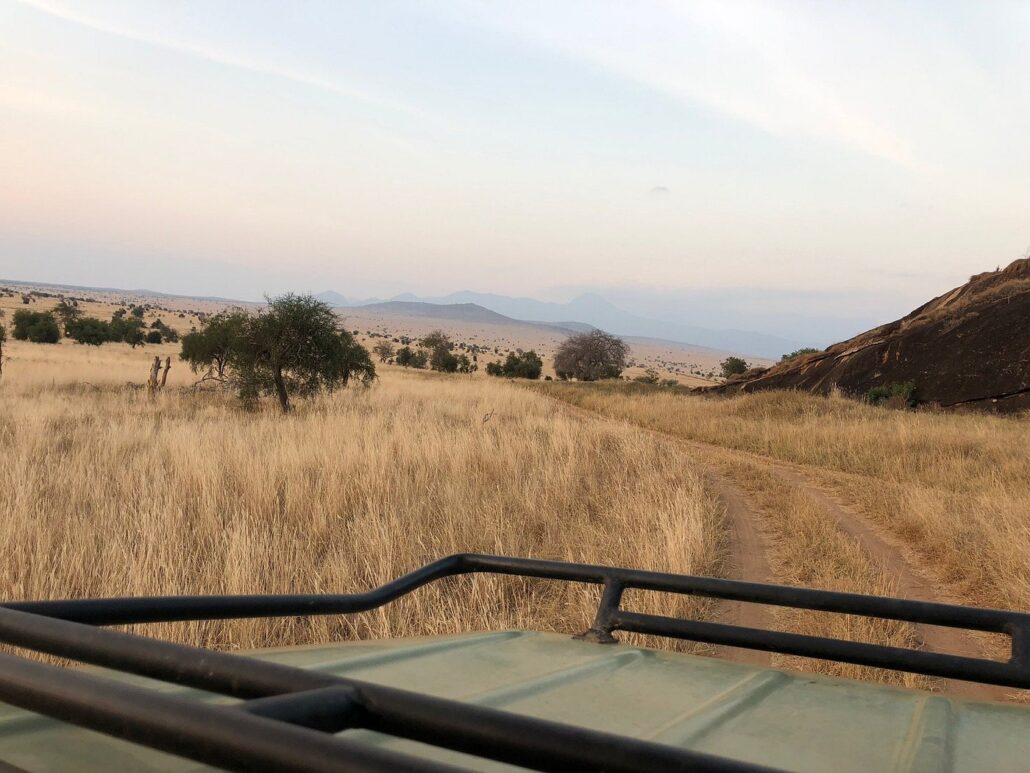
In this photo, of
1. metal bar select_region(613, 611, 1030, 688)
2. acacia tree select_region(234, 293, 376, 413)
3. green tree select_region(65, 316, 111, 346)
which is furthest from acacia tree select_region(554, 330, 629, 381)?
metal bar select_region(613, 611, 1030, 688)

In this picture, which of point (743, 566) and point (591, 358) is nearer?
point (743, 566)

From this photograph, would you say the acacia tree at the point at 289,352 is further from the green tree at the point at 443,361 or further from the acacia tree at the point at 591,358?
the green tree at the point at 443,361

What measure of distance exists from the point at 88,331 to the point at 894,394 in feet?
184

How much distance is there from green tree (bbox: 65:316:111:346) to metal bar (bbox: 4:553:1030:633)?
6339cm

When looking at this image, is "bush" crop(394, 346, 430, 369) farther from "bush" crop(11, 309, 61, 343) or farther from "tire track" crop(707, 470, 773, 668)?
"tire track" crop(707, 470, 773, 668)

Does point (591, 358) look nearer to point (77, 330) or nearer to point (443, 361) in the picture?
point (443, 361)

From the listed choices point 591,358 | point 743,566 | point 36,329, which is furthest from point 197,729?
point 36,329

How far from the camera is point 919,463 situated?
12.0m

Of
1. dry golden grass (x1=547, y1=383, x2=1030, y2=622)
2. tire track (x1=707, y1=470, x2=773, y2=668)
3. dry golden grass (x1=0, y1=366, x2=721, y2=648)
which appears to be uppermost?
dry golden grass (x1=547, y1=383, x2=1030, y2=622)

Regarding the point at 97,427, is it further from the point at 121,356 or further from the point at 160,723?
the point at 121,356

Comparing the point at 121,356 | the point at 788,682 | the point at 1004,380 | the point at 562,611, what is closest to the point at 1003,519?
the point at 562,611

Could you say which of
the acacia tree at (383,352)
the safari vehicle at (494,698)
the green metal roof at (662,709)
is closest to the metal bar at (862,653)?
the safari vehicle at (494,698)

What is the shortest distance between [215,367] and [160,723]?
35.4 metres

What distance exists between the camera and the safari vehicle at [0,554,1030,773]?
26.9 inches
